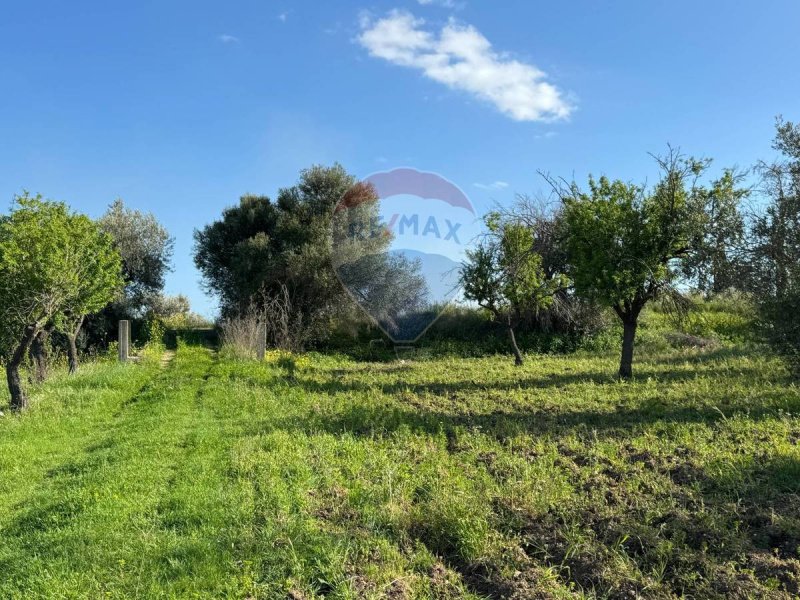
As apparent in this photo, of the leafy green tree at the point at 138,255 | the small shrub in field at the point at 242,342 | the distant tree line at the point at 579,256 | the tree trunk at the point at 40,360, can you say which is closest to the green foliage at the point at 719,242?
the distant tree line at the point at 579,256

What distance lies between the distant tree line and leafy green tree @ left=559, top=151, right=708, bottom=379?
25 mm

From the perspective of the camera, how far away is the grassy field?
3.52 meters

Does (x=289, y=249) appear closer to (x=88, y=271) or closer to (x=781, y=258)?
(x=88, y=271)

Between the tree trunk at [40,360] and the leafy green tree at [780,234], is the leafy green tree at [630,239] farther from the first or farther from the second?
the tree trunk at [40,360]

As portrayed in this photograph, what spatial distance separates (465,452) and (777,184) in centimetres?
721

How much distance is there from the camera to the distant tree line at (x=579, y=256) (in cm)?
931

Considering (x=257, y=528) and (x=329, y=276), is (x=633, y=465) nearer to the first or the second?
(x=257, y=528)

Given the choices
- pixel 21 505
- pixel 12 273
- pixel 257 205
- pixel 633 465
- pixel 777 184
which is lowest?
pixel 21 505

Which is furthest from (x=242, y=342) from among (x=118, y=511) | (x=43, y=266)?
(x=118, y=511)

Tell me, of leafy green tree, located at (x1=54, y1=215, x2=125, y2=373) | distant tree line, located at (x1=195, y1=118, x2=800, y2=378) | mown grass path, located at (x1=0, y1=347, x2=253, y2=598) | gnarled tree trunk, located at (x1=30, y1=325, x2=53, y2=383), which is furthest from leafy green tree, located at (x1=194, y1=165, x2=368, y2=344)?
mown grass path, located at (x1=0, y1=347, x2=253, y2=598)

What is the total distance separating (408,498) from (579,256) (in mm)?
9961

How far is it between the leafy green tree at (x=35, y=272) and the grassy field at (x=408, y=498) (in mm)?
1632

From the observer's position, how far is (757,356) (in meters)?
14.5

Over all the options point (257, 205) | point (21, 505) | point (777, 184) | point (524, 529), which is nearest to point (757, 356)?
point (777, 184)
